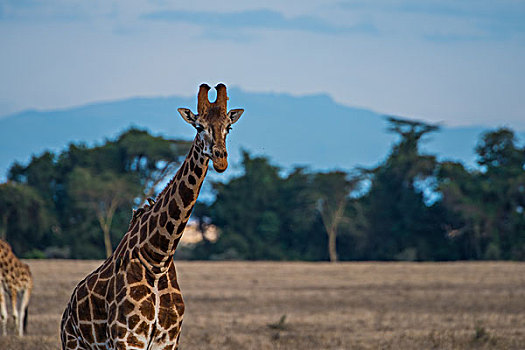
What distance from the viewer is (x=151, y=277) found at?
25.9ft

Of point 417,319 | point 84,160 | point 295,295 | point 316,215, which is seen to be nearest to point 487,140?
point 316,215

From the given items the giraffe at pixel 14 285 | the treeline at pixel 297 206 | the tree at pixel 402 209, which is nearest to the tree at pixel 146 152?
the treeline at pixel 297 206

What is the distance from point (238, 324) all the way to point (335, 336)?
3.06m

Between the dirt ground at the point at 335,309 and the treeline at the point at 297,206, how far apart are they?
60.3 feet

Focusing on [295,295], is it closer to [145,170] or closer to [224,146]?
[224,146]

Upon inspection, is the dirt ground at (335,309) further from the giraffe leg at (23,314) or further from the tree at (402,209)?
the tree at (402,209)

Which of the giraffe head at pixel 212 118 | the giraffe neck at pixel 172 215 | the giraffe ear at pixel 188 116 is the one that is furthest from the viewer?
the giraffe neck at pixel 172 215

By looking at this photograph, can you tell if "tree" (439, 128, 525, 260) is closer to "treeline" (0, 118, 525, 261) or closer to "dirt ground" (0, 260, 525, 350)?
"treeline" (0, 118, 525, 261)

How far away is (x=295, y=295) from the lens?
2625 centimetres

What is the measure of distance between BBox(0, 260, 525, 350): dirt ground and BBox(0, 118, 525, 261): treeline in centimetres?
1837

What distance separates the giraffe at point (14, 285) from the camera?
50.1 ft

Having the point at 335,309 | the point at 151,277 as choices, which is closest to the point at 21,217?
the point at 335,309

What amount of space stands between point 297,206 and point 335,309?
133 ft

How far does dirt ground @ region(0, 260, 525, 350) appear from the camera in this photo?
14602mm
